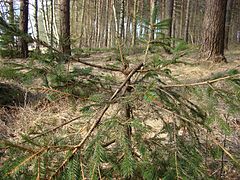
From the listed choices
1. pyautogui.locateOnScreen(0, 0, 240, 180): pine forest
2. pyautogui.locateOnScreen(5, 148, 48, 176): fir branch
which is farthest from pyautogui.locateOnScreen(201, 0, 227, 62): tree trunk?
pyautogui.locateOnScreen(5, 148, 48, 176): fir branch

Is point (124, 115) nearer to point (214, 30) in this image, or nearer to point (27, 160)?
point (27, 160)

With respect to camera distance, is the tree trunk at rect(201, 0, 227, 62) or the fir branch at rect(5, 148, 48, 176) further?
the tree trunk at rect(201, 0, 227, 62)

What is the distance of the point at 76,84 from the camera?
1927 mm

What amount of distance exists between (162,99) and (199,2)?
2814 cm

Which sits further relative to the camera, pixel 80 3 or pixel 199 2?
pixel 199 2

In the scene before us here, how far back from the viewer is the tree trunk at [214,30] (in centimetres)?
660

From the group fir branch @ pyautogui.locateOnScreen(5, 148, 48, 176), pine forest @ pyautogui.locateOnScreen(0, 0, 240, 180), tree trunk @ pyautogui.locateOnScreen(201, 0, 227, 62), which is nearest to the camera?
fir branch @ pyautogui.locateOnScreen(5, 148, 48, 176)

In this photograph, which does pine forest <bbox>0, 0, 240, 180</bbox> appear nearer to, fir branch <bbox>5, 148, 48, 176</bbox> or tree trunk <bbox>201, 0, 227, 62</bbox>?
fir branch <bbox>5, 148, 48, 176</bbox>

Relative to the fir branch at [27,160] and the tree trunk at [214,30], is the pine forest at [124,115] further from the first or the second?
the tree trunk at [214,30]

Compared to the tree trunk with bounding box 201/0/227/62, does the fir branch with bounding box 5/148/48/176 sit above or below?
below

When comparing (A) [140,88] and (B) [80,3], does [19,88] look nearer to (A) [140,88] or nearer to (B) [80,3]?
(A) [140,88]

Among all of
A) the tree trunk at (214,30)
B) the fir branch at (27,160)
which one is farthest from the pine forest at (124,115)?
the tree trunk at (214,30)

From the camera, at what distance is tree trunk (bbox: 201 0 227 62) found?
21.7 feet

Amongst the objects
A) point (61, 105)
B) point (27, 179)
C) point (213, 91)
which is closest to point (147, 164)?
point (213, 91)
